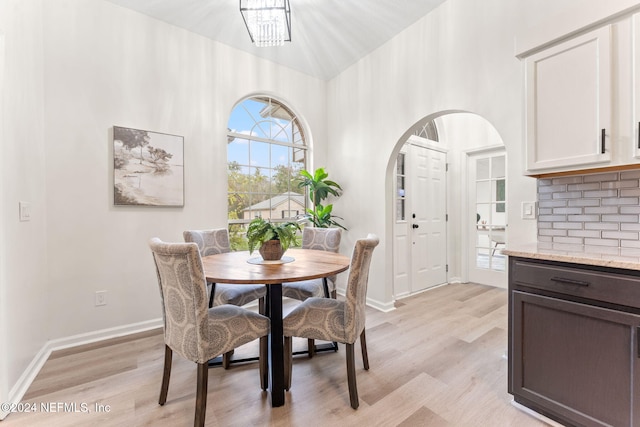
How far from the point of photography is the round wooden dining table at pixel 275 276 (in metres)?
1.54

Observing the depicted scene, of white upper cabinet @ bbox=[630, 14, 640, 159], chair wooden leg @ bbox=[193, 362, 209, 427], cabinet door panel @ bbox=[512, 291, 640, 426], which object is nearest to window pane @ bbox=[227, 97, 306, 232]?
chair wooden leg @ bbox=[193, 362, 209, 427]

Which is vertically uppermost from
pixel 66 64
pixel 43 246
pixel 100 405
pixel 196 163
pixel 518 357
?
pixel 66 64

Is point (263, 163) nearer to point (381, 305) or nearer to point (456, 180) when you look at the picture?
point (381, 305)

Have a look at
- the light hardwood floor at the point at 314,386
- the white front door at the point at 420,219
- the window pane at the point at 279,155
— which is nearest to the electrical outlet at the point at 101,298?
the light hardwood floor at the point at 314,386

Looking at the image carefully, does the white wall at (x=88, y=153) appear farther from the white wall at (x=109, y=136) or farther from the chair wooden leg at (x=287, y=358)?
the chair wooden leg at (x=287, y=358)

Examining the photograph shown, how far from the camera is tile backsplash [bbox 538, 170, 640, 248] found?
168 cm

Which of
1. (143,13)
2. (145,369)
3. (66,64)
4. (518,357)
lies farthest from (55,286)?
(518,357)

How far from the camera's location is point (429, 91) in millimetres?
2795

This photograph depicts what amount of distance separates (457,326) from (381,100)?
2577 mm

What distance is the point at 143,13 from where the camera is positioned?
9.05 feet

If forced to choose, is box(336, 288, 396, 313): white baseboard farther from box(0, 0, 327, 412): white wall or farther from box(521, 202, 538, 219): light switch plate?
box(0, 0, 327, 412): white wall

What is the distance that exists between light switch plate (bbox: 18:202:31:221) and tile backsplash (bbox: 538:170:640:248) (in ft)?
11.8

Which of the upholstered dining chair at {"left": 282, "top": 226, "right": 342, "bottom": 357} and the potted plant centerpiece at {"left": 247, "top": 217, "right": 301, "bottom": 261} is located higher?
the potted plant centerpiece at {"left": 247, "top": 217, "right": 301, "bottom": 261}

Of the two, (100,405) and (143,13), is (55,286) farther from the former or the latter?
(143,13)
